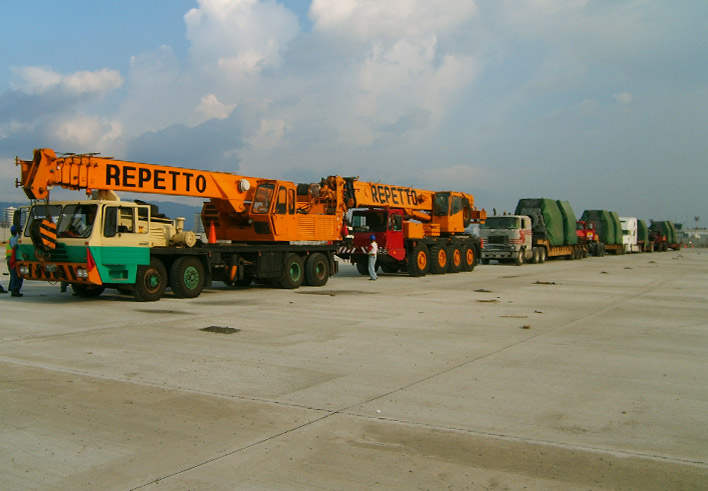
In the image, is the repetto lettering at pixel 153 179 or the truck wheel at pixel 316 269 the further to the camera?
the truck wheel at pixel 316 269

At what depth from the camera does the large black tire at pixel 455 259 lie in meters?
28.2

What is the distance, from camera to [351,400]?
6914 mm

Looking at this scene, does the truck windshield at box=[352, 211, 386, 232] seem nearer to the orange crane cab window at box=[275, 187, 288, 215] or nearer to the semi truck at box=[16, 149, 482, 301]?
the semi truck at box=[16, 149, 482, 301]

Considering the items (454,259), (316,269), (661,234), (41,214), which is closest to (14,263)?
(41,214)

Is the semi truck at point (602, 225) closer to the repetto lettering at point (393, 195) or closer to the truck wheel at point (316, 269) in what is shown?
the repetto lettering at point (393, 195)

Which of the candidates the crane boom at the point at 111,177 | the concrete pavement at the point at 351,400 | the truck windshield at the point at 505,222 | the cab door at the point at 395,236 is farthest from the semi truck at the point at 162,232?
the truck windshield at the point at 505,222

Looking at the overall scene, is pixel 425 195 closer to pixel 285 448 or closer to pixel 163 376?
pixel 163 376

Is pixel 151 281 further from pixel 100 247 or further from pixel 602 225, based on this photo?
pixel 602 225

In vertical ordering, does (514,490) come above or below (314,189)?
below

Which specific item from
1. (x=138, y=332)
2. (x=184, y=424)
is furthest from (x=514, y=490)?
(x=138, y=332)

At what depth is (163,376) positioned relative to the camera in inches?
311

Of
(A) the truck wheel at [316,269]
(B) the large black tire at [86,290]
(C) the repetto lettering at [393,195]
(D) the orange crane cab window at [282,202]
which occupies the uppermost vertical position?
(C) the repetto lettering at [393,195]

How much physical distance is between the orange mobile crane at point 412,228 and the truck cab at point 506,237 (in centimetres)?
413

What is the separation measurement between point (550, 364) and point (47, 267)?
11.4 metres
